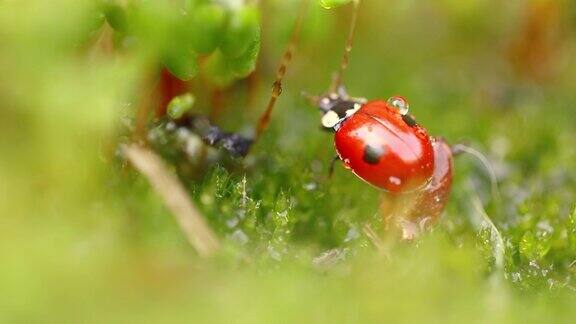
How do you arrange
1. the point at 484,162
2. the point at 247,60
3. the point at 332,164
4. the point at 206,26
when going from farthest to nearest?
the point at 484,162
the point at 332,164
the point at 247,60
the point at 206,26

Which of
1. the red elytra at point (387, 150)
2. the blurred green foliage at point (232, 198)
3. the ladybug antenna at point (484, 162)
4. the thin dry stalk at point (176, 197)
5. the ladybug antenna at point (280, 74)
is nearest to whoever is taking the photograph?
the blurred green foliage at point (232, 198)

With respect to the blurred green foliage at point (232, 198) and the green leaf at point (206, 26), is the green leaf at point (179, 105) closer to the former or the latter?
the blurred green foliage at point (232, 198)

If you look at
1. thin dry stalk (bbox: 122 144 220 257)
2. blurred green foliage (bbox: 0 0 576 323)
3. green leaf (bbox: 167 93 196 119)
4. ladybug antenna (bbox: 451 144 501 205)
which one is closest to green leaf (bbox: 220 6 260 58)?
blurred green foliage (bbox: 0 0 576 323)

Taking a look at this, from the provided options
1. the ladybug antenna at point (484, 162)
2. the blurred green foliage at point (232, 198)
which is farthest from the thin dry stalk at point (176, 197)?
the ladybug antenna at point (484, 162)

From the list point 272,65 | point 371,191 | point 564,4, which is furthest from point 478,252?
point 564,4

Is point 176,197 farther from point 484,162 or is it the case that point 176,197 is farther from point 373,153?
point 484,162

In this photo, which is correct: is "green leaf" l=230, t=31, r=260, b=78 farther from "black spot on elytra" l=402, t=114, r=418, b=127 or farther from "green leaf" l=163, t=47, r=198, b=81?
"black spot on elytra" l=402, t=114, r=418, b=127

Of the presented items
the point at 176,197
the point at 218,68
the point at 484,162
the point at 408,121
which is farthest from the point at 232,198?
the point at 484,162
